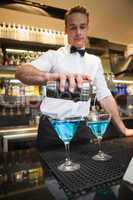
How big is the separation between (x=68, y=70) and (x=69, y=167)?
3.05 ft

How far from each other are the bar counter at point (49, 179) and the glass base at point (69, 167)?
2 cm

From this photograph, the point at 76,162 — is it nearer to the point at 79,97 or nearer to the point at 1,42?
the point at 79,97

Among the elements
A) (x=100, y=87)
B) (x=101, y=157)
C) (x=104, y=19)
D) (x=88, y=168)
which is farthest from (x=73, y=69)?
(x=104, y=19)

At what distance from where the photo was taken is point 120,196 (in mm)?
606

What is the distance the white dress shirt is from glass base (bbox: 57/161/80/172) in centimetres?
61

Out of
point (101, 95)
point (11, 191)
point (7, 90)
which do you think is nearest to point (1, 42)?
→ point (7, 90)

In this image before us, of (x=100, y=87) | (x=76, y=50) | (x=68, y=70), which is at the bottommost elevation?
(x=100, y=87)

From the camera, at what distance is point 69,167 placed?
83cm

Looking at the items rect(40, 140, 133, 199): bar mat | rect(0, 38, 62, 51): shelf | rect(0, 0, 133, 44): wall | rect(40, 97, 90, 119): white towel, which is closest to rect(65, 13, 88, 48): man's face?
rect(40, 97, 90, 119): white towel

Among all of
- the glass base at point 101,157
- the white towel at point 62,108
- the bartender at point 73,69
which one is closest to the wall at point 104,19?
the bartender at point 73,69

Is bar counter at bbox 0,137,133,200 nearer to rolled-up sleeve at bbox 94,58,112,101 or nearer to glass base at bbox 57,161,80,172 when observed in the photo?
glass base at bbox 57,161,80,172

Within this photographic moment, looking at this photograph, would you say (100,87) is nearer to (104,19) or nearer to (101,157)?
(101,157)

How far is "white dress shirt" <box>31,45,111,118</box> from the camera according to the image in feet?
4.95

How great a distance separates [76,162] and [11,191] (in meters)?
0.30
